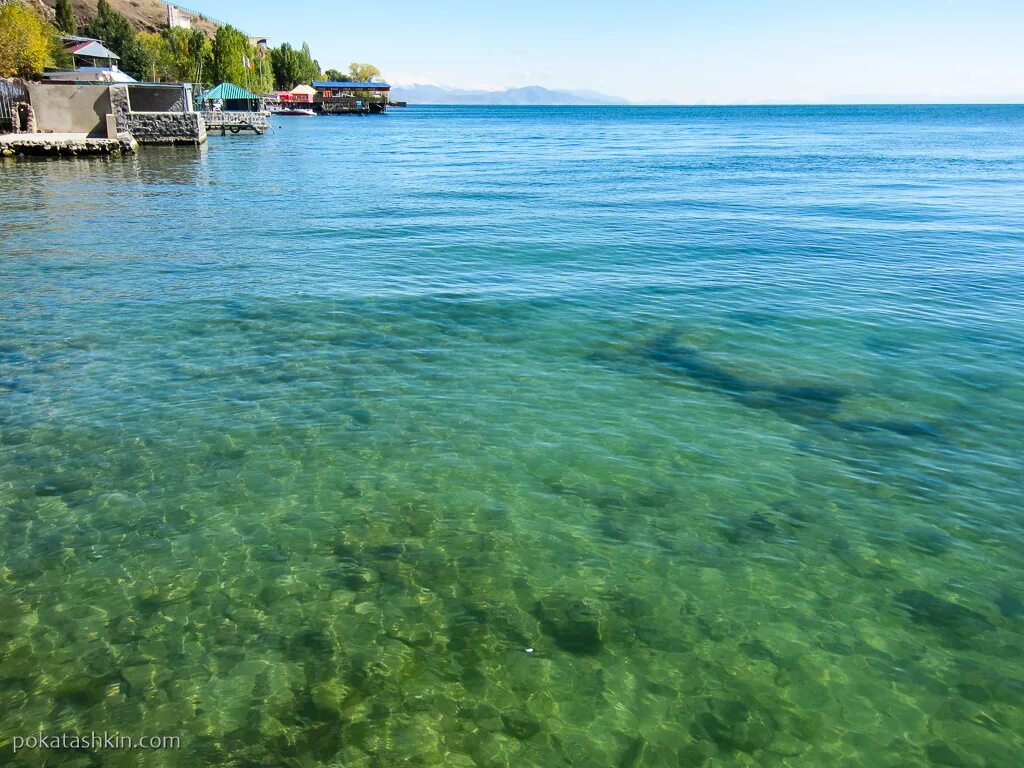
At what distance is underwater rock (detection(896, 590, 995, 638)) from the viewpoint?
6.27 meters

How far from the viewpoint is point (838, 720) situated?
5.36 m

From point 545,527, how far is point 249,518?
3080mm

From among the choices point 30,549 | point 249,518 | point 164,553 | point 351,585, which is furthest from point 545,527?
point 30,549

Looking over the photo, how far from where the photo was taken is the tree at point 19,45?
62406mm

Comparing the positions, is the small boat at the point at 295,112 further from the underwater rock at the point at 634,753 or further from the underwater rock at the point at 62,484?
the underwater rock at the point at 634,753

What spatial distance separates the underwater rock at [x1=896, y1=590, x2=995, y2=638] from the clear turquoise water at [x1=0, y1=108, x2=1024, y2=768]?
0.10ft

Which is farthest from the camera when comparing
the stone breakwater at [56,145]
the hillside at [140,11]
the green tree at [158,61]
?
the hillside at [140,11]

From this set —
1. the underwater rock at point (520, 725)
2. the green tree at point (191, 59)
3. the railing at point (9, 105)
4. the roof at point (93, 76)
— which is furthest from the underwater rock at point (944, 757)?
the green tree at point (191, 59)

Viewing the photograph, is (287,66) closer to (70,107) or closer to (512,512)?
(70,107)

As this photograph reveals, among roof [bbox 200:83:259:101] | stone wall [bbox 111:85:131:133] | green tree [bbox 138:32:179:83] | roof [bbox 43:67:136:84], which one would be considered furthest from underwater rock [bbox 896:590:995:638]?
green tree [bbox 138:32:179:83]

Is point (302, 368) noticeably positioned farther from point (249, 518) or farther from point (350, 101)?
point (350, 101)

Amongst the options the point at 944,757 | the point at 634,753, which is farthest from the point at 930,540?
the point at 634,753

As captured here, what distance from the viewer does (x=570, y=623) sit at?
20.5ft

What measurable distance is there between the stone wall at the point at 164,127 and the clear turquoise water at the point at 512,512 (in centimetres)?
4047
